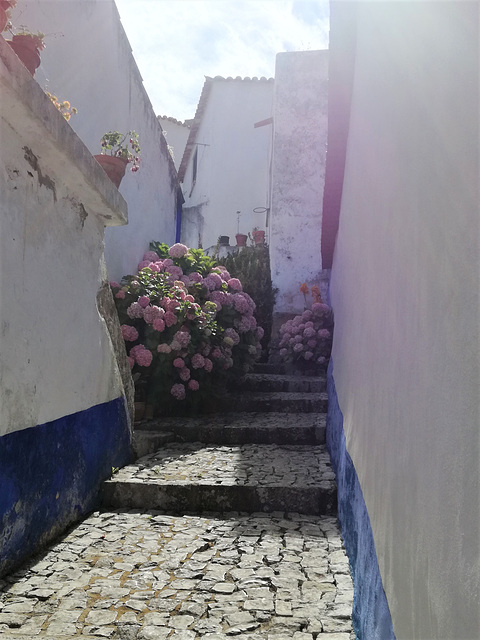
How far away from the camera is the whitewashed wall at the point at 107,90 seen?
167 inches

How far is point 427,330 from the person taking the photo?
50.1 inches

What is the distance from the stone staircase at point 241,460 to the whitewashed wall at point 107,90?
1.92 meters

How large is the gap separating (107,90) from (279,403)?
3.50 meters

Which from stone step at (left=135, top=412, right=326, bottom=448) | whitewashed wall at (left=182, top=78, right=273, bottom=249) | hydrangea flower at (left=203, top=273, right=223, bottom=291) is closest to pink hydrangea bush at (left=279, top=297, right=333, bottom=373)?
hydrangea flower at (left=203, top=273, right=223, bottom=291)

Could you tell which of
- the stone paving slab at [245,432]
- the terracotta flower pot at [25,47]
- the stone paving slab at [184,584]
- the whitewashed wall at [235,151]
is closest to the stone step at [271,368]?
the stone paving slab at [245,432]

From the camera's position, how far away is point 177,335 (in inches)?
202

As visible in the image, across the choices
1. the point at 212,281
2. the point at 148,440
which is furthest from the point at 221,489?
the point at 212,281

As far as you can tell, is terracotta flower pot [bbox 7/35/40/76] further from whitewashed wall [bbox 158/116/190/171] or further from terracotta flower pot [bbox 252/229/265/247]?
whitewashed wall [bbox 158/116/190/171]

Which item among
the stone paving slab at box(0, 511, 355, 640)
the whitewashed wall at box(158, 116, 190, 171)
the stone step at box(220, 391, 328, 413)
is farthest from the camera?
the whitewashed wall at box(158, 116, 190, 171)

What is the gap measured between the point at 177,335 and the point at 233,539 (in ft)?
7.83

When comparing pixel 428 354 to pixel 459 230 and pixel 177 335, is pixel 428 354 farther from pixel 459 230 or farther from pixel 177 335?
pixel 177 335

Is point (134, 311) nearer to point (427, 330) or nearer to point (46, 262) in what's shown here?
point (46, 262)

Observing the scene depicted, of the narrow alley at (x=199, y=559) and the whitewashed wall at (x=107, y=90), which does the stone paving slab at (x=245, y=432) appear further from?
the whitewashed wall at (x=107, y=90)

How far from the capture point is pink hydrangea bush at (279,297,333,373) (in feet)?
23.4
